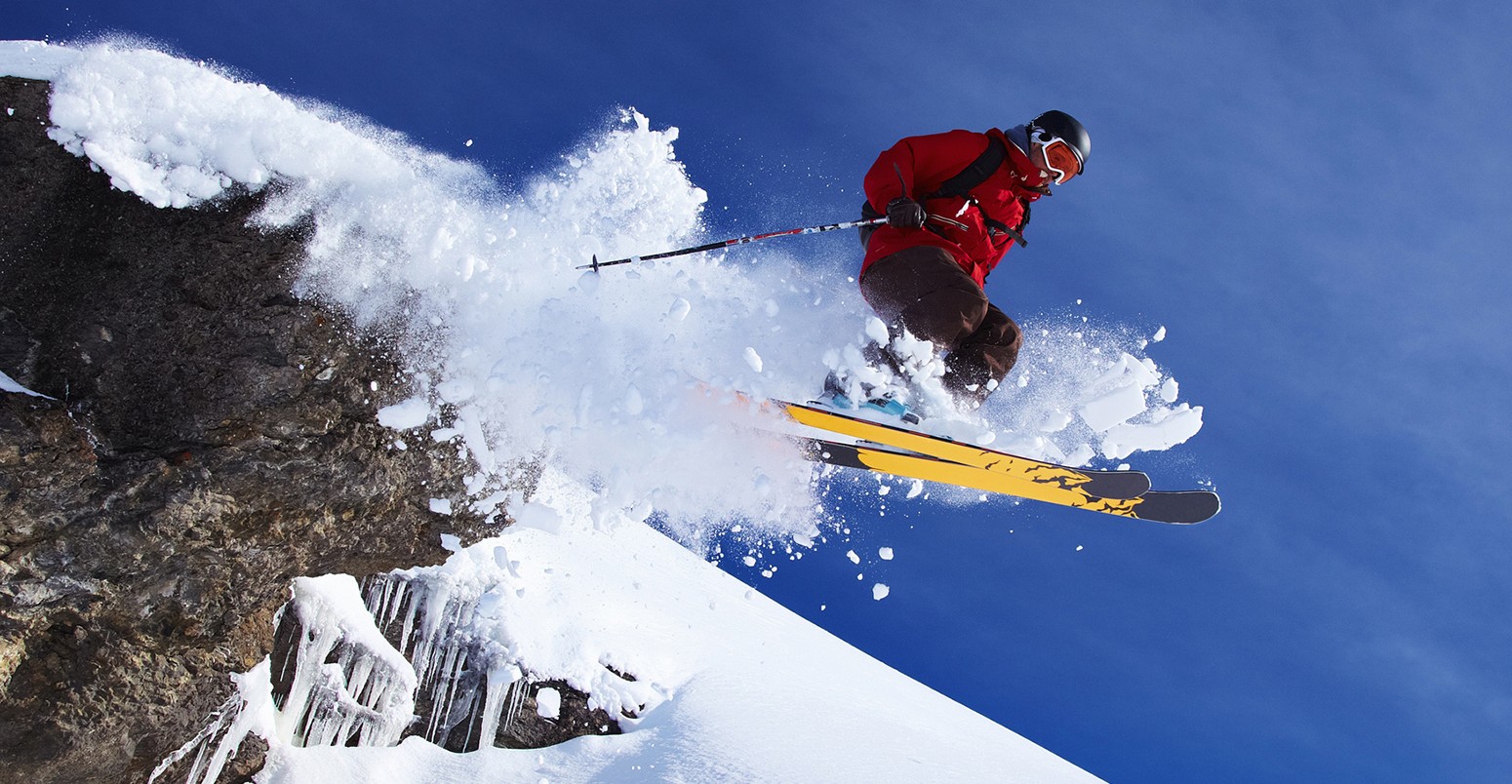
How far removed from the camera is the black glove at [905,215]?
4492mm

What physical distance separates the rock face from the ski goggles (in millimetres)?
3872

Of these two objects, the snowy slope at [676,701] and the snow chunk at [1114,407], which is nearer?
the snow chunk at [1114,407]

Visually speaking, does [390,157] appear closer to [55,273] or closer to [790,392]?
[55,273]

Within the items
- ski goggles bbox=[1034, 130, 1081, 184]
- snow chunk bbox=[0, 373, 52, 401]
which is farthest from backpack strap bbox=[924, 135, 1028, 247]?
snow chunk bbox=[0, 373, 52, 401]

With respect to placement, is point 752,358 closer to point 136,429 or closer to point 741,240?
point 741,240

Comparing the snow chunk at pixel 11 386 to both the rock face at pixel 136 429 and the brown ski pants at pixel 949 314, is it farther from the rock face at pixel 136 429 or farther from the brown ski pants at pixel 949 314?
the brown ski pants at pixel 949 314

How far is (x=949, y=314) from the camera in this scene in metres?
4.40

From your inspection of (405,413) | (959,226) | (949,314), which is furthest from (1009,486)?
Result: (405,413)

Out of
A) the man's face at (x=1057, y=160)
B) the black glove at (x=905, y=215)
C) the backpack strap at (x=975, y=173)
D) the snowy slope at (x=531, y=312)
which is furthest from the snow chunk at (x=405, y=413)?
the man's face at (x=1057, y=160)

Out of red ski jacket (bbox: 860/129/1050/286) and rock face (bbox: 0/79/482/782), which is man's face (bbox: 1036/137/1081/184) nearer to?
red ski jacket (bbox: 860/129/1050/286)

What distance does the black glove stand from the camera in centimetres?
449

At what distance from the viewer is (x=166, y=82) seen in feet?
13.3

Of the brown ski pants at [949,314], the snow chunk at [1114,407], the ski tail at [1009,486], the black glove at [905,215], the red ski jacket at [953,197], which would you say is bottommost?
the ski tail at [1009,486]

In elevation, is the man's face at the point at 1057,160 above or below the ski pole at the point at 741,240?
above
